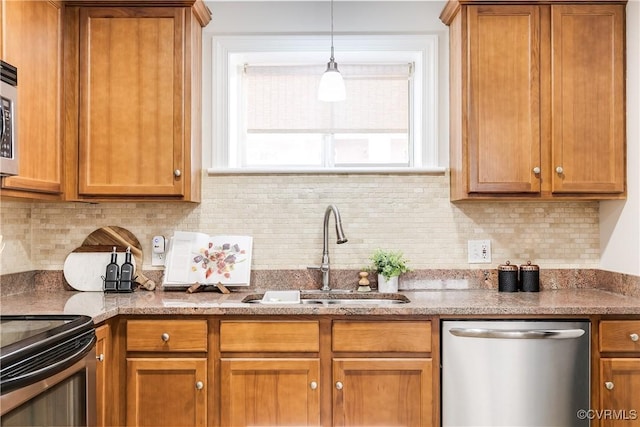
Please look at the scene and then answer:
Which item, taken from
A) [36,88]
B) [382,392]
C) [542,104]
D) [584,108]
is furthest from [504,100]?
[36,88]

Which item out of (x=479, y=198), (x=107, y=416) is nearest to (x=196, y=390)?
(x=107, y=416)

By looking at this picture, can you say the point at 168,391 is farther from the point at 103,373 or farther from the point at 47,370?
the point at 47,370

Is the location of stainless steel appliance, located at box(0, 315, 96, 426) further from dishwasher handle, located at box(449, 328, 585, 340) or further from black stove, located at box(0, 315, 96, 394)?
dishwasher handle, located at box(449, 328, 585, 340)

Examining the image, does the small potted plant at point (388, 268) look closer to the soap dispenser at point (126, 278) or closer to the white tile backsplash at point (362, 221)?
the white tile backsplash at point (362, 221)

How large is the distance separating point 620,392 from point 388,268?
1.10 meters

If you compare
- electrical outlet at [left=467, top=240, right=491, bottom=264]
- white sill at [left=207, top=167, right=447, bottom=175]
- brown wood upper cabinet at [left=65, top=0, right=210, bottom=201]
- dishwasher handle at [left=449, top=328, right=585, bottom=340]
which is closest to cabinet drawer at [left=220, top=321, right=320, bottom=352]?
dishwasher handle at [left=449, top=328, right=585, bottom=340]

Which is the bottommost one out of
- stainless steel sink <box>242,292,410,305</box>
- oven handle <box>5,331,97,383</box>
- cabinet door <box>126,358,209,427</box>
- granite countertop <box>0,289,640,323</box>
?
cabinet door <box>126,358,209,427</box>

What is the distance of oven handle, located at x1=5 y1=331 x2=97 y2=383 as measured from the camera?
Result: 56.7 inches

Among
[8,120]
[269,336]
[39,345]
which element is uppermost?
[8,120]

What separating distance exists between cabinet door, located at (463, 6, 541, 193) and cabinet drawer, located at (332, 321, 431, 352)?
0.76m

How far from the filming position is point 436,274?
2.73 m

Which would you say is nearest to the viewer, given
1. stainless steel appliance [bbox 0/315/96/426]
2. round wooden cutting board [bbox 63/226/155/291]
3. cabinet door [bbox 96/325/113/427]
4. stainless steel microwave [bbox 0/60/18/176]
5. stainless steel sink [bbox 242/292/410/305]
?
stainless steel appliance [bbox 0/315/96/426]

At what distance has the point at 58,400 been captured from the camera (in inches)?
64.5

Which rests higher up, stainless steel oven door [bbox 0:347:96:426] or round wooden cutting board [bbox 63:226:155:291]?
round wooden cutting board [bbox 63:226:155:291]
